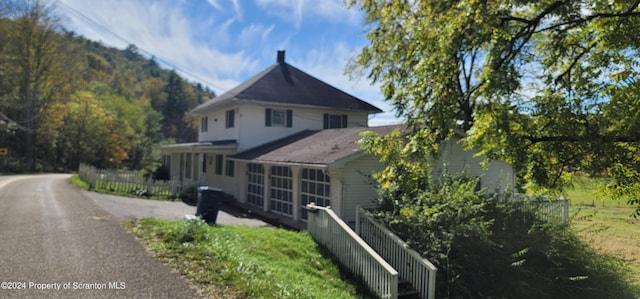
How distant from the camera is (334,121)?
2161 cm

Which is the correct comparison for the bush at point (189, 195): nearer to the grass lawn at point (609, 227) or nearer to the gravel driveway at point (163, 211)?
the gravel driveway at point (163, 211)

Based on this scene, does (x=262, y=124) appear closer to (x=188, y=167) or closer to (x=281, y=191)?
(x=281, y=191)

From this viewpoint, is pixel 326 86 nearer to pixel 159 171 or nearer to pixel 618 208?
pixel 159 171

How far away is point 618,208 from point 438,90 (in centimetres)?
564

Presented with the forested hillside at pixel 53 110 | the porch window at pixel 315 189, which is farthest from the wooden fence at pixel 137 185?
the forested hillside at pixel 53 110

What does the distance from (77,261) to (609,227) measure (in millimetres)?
10771

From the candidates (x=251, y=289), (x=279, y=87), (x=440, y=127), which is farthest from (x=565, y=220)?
(x=279, y=87)

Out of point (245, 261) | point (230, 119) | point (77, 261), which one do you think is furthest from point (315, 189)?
point (230, 119)

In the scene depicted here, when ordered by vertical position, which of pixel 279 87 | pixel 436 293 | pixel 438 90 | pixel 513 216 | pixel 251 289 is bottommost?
pixel 436 293

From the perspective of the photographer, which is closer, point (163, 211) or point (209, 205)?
point (209, 205)

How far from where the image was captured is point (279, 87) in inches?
832

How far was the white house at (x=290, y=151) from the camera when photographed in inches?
457

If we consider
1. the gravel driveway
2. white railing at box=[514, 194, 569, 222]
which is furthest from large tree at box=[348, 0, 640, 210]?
the gravel driveway

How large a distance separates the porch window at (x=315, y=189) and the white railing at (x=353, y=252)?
6.55ft
